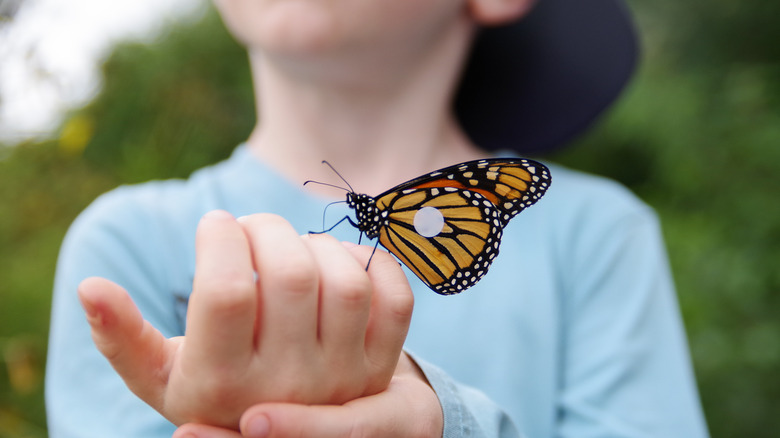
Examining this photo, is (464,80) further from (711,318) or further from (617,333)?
(711,318)

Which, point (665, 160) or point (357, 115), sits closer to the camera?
point (357, 115)

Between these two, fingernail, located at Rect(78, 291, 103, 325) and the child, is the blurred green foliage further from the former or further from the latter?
fingernail, located at Rect(78, 291, 103, 325)

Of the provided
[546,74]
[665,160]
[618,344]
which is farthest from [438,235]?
[665,160]

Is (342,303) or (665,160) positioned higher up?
(342,303)

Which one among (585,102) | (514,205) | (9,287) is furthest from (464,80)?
(9,287)

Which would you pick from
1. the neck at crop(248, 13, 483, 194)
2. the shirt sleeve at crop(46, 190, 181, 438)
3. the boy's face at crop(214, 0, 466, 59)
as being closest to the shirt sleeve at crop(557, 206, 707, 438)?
the neck at crop(248, 13, 483, 194)

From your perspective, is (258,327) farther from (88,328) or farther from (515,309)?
(515,309)
